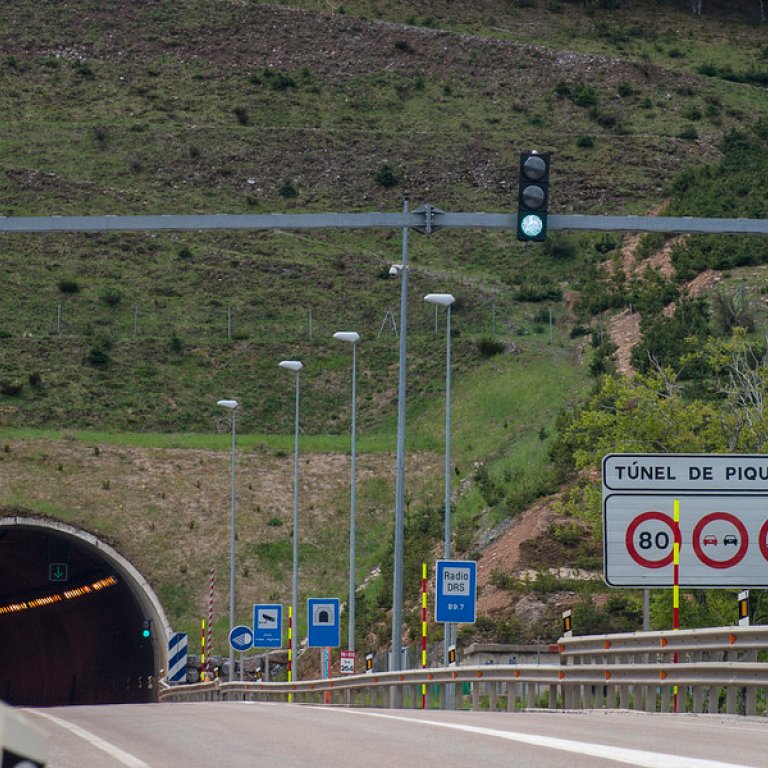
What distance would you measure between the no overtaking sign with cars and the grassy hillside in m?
38.3

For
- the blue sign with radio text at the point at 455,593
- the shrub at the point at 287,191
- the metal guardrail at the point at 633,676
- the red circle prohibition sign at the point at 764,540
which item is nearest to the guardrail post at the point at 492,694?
the metal guardrail at the point at 633,676

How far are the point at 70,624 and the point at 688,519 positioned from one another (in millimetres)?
54727

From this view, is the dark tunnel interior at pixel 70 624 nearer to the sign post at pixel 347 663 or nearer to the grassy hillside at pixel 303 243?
the grassy hillside at pixel 303 243

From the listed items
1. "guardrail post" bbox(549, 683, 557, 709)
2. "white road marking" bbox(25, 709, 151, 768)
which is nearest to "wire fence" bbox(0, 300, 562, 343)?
"guardrail post" bbox(549, 683, 557, 709)

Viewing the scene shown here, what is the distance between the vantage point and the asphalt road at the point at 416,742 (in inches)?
456

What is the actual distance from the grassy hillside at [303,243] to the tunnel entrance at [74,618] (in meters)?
1.79

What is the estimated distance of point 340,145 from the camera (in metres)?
123

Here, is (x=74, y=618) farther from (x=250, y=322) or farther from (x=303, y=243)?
(x=303, y=243)

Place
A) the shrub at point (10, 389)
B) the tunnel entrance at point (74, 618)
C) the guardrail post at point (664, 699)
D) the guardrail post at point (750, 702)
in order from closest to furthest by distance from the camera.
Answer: the guardrail post at point (750, 702) → the guardrail post at point (664, 699) → the tunnel entrance at point (74, 618) → the shrub at point (10, 389)

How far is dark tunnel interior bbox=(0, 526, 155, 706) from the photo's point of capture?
230 feet

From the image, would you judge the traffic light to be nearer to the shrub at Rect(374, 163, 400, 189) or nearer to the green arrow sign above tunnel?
the green arrow sign above tunnel

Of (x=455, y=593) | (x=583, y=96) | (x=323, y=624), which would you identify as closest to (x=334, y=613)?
(x=323, y=624)

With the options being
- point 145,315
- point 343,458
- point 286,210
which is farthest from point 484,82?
point 343,458

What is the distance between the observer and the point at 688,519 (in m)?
23.8
